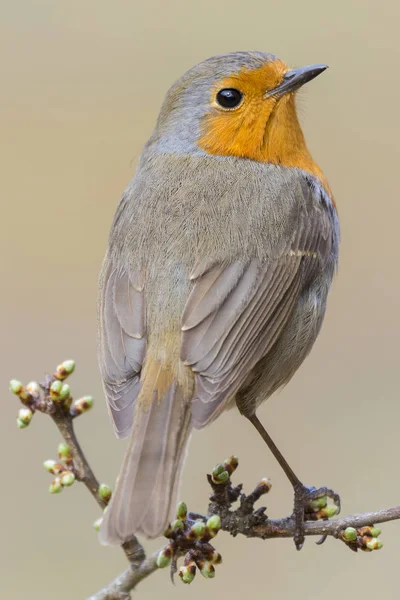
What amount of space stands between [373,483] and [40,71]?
5.42 meters

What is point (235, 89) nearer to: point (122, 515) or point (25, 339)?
point (122, 515)

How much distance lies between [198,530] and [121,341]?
1.06 metres

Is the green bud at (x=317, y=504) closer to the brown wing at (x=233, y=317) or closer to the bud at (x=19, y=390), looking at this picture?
the brown wing at (x=233, y=317)

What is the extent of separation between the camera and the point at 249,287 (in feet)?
13.7

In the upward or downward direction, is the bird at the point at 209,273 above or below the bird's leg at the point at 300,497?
above

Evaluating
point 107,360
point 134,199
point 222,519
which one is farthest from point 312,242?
point 222,519

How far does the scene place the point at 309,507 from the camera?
160 inches

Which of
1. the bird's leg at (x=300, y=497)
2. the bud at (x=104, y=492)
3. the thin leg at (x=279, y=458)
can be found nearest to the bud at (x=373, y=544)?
the bird's leg at (x=300, y=497)

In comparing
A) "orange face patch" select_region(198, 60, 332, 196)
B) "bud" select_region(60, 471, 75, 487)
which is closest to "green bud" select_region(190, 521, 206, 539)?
"bud" select_region(60, 471, 75, 487)

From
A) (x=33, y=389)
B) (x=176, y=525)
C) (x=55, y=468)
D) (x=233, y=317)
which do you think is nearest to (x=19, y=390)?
(x=33, y=389)

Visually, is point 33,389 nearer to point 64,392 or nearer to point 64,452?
point 64,392

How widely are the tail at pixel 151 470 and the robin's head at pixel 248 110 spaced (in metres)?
1.41

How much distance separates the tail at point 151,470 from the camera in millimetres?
3322

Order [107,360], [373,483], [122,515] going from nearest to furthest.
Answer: [122,515]
[107,360]
[373,483]
